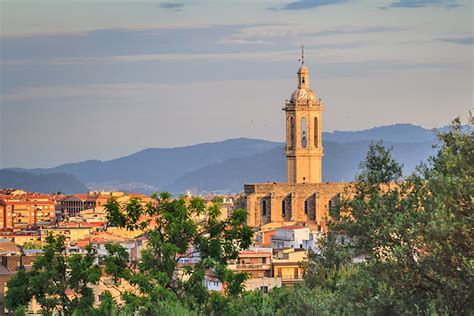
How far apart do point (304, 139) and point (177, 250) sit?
62.9 meters

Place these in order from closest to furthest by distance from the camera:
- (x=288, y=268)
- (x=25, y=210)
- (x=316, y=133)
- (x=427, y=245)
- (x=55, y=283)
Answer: (x=427, y=245)
(x=55, y=283)
(x=288, y=268)
(x=316, y=133)
(x=25, y=210)

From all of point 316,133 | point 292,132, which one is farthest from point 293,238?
point 316,133

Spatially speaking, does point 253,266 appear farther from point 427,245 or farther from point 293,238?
point 427,245

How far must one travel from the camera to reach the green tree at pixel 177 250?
114ft

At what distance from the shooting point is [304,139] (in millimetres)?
98500

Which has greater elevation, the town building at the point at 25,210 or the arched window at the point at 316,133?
the arched window at the point at 316,133

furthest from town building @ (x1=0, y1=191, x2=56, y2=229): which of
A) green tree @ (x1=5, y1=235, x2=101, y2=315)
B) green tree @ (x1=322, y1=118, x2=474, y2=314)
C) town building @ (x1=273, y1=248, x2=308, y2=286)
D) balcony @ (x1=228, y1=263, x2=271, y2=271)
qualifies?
green tree @ (x1=322, y1=118, x2=474, y2=314)

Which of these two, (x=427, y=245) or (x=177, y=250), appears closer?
(x=427, y=245)

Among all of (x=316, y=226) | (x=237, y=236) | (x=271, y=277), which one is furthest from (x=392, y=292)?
(x=316, y=226)

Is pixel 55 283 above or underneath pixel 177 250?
underneath

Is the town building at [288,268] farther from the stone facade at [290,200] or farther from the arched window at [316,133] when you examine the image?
the arched window at [316,133]

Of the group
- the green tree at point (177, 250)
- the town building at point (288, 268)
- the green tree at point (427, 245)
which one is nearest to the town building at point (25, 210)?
the town building at point (288, 268)

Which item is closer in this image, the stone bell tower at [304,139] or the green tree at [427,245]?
the green tree at [427,245]

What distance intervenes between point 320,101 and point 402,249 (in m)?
73.2
